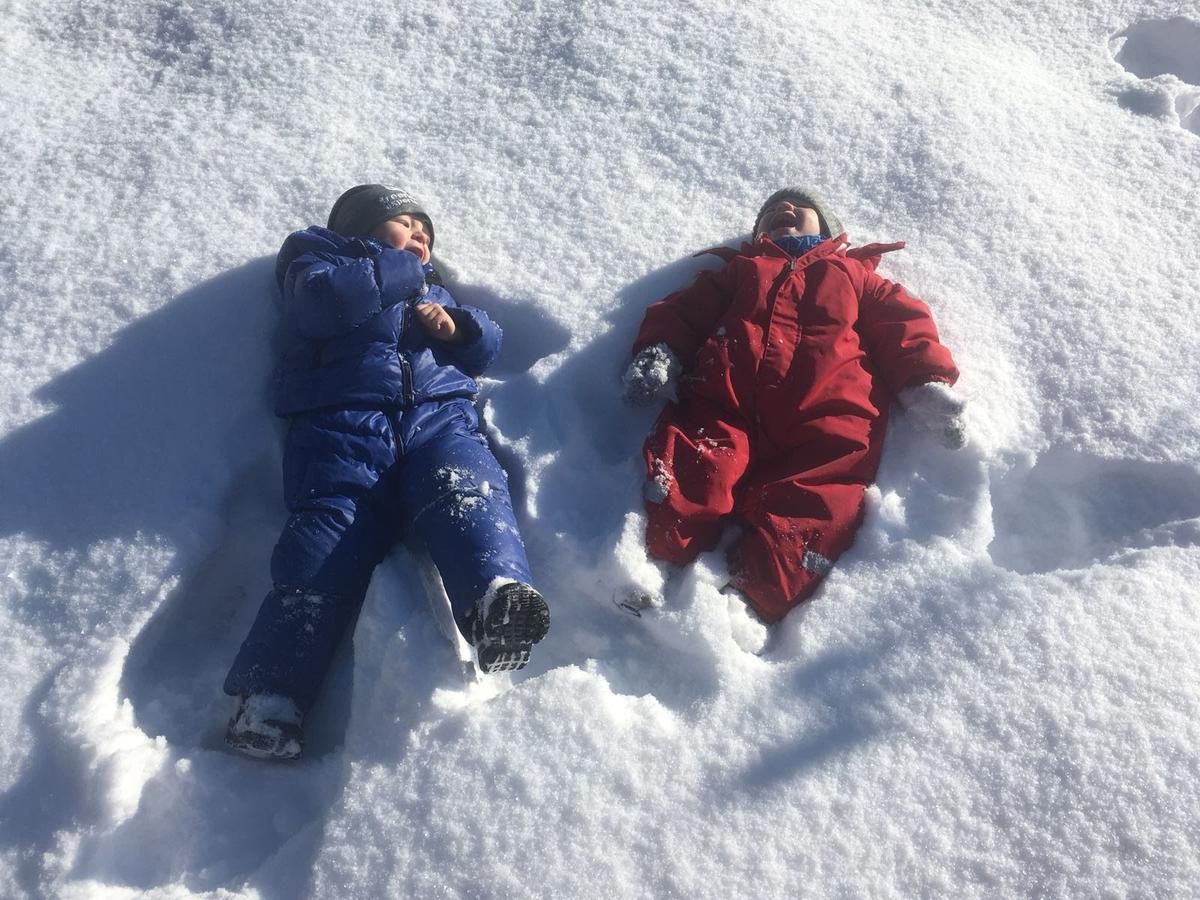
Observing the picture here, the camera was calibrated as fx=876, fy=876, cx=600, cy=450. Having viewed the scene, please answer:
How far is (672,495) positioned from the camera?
209cm

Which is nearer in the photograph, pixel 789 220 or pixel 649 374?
pixel 649 374

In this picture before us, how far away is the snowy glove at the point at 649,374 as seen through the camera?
7.39ft

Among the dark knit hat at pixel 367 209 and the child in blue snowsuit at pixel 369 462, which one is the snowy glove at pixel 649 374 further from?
the dark knit hat at pixel 367 209

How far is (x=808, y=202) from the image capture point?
2.63m

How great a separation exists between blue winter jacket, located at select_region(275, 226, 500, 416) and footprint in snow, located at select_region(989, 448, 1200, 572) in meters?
1.44

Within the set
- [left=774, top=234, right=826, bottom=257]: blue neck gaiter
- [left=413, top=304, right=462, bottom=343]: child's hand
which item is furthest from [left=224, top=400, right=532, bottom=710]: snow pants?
[left=774, top=234, right=826, bottom=257]: blue neck gaiter

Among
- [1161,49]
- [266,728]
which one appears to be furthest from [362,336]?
[1161,49]

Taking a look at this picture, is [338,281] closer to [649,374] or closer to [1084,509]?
[649,374]

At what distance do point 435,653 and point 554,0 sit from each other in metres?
2.53

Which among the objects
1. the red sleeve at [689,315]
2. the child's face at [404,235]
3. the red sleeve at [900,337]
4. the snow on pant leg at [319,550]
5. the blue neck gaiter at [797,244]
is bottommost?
the snow on pant leg at [319,550]

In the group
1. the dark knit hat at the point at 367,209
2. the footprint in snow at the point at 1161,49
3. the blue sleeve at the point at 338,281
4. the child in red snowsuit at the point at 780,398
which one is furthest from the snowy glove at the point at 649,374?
the footprint in snow at the point at 1161,49

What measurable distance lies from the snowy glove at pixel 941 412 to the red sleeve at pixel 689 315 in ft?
1.87

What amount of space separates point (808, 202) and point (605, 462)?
3.41 feet

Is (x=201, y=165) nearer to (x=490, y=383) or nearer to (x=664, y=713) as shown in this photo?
(x=490, y=383)
